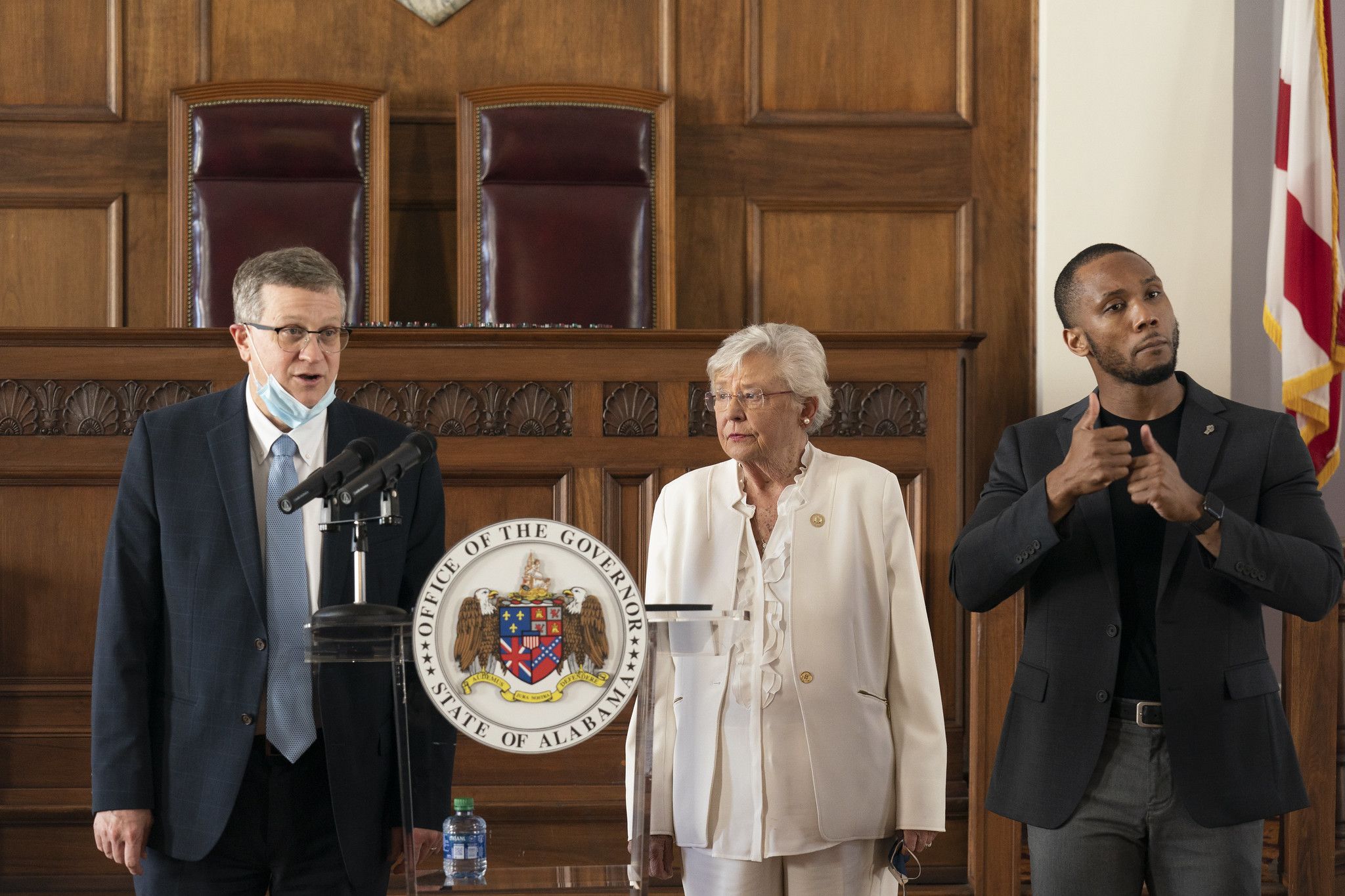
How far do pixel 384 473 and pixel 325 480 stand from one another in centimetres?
7

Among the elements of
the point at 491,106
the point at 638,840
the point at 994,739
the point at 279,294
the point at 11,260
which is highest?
the point at 491,106

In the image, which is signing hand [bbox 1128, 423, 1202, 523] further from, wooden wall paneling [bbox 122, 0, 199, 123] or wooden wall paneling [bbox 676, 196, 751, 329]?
wooden wall paneling [bbox 122, 0, 199, 123]

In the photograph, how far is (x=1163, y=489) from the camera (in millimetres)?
1921

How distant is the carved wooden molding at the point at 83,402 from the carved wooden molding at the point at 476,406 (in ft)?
1.63

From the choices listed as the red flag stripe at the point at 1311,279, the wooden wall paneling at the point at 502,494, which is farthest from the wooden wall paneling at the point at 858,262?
the wooden wall paneling at the point at 502,494

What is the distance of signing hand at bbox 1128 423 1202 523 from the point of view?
6.31 ft

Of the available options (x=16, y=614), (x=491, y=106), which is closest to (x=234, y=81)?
(x=491, y=106)

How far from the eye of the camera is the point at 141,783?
1.94 m

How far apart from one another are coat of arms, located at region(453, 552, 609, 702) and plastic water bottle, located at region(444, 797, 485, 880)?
19 centimetres

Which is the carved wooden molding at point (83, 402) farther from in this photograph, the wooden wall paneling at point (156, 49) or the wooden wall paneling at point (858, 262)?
the wooden wall paneling at point (858, 262)

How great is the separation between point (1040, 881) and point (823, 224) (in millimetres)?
3108

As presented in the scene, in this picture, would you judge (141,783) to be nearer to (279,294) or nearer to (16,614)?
(279,294)

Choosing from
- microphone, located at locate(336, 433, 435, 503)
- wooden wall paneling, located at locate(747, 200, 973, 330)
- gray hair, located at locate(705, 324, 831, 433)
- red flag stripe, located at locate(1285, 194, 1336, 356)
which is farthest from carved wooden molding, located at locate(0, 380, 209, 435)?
red flag stripe, located at locate(1285, 194, 1336, 356)

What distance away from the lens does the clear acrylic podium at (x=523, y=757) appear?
166 cm
